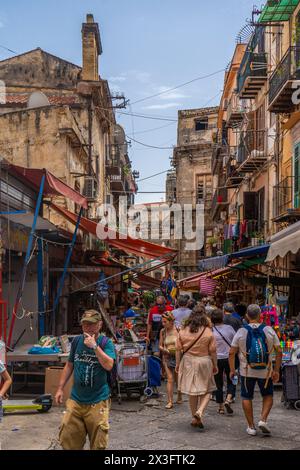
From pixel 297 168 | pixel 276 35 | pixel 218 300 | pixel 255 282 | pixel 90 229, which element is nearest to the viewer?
pixel 90 229

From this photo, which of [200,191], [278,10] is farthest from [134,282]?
[200,191]

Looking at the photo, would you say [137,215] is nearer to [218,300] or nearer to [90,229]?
[218,300]

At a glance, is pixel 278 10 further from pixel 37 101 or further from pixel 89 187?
pixel 89 187

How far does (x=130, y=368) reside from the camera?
9.85m

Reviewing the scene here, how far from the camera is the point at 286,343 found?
1055 centimetres

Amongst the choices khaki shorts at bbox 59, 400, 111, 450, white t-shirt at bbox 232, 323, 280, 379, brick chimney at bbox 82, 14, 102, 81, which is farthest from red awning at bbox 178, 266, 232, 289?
khaki shorts at bbox 59, 400, 111, 450

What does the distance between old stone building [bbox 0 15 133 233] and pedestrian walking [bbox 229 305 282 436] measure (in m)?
12.4

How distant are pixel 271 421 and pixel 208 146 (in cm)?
4137

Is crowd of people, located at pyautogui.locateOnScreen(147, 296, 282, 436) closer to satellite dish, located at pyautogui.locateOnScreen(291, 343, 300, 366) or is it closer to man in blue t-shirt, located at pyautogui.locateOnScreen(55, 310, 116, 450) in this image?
satellite dish, located at pyautogui.locateOnScreen(291, 343, 300, 366)

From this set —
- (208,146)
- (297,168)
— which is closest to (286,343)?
(297,168)

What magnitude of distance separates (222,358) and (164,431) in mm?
1663

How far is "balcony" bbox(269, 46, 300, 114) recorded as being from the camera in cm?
1544

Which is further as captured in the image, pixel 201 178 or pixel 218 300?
pixel 201 178

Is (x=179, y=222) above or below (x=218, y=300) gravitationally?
above
